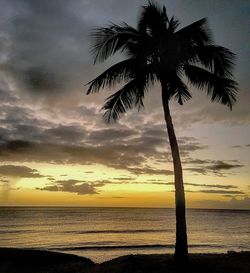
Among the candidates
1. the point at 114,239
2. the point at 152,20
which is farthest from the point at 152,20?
the point at 114,239

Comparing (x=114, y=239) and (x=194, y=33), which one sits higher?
(x=194, y=33)

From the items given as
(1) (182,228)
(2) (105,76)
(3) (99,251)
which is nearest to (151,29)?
(2) (105,76)

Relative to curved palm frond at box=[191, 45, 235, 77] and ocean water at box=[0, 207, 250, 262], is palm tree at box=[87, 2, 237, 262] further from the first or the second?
ocean water at box=[0, 207, 250, 262]

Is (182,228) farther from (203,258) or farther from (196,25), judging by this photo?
(196,25)

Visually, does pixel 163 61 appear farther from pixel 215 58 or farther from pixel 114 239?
pixel 114 239

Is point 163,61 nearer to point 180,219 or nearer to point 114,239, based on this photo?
point 180,219

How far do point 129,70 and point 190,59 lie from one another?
2580 millimetres

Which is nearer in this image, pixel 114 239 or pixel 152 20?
pixel 152 20

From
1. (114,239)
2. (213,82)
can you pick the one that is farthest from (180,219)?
(114,239)

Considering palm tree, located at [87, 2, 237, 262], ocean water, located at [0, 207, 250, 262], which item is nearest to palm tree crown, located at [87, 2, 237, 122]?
palm tree, located at [87, 2, 237, 262]

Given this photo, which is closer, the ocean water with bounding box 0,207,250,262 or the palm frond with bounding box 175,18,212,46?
the palm frond with bounding box 175,18,212,46

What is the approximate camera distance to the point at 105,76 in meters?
Result: 15.1

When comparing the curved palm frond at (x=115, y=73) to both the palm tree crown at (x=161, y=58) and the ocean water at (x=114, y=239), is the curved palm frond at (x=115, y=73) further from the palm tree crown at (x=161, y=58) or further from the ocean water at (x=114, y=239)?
the ocean water at (x=114, y=239)

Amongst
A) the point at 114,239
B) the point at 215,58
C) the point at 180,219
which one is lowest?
the point at 114,239
